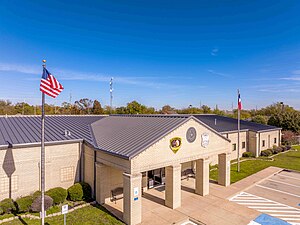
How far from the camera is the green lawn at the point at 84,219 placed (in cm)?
1354

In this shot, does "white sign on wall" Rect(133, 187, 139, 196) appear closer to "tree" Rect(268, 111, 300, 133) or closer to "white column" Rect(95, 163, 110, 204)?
"white column" Rect(95, 163, 110, 204)

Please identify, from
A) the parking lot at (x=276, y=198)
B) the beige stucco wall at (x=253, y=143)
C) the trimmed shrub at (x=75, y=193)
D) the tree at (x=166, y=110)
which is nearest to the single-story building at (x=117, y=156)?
the trimmed shrub at (x=75, y=193)

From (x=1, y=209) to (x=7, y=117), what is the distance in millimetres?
11324

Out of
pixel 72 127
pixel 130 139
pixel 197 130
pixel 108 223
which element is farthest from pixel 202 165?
pixel 72 127

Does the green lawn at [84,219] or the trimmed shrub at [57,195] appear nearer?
the green lawn at [84,219]

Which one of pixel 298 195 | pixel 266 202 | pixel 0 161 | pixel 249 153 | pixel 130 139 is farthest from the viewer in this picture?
pixel 249 153

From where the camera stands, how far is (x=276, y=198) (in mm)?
18453

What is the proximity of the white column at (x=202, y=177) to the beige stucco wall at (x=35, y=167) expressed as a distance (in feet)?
35.6

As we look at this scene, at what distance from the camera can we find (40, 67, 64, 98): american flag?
11.2 meters

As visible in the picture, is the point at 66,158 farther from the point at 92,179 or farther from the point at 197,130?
the point at 197,130

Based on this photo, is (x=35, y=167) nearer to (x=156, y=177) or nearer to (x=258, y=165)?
(x=156, y=177)

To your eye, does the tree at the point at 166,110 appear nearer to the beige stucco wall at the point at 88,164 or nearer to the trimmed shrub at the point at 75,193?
the beige stucco wall at the point at 88,164

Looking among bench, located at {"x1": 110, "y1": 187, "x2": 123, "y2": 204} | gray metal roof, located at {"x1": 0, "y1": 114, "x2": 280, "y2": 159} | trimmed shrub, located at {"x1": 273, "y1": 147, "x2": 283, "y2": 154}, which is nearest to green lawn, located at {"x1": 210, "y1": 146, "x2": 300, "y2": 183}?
trimmed shrub, located at {"x1": 273, "y1": 147, "x2": 283, "y2": 154}

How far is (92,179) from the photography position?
17703 mm
